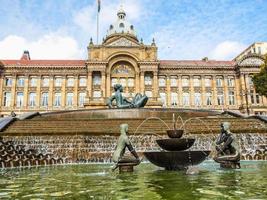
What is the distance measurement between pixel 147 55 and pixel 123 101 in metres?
37.5

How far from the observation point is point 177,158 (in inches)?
324

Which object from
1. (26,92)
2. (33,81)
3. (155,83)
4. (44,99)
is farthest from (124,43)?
(26,92)

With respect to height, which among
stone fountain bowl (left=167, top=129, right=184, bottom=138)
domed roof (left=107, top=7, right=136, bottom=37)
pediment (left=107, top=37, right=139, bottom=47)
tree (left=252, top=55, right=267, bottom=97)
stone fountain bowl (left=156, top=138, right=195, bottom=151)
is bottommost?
stone fountain bowl (left=156, top=138, right=195, bottom=151)

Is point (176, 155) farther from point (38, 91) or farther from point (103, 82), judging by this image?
point (38, 91)

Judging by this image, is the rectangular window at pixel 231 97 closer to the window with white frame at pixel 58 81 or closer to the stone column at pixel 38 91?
the window with white frame at pixel 58 81

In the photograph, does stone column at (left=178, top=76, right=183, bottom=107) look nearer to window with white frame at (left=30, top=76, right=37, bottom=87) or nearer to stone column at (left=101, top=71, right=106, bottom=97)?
stone column at (left=101, top=71, right=106, bottom=97)

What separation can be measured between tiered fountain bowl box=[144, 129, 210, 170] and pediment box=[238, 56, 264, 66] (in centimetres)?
5771

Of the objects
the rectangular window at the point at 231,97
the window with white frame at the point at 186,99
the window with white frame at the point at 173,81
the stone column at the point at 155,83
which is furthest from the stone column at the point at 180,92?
the rectangular window at the point at 231,97

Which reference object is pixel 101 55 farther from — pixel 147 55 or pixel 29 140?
pixel 29 140

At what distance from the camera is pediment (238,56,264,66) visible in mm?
61175

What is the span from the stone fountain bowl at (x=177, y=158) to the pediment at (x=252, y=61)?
5776cm

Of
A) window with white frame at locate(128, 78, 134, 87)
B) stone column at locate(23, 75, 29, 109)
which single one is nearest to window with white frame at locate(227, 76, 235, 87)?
window with white frame at locate(128, 78, 134, 87)

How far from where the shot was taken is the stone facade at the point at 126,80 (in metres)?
58.7

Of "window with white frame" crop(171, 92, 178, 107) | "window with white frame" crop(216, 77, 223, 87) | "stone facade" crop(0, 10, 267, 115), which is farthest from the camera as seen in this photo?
"window with white frame" crop(216, 77, 223, 87)
